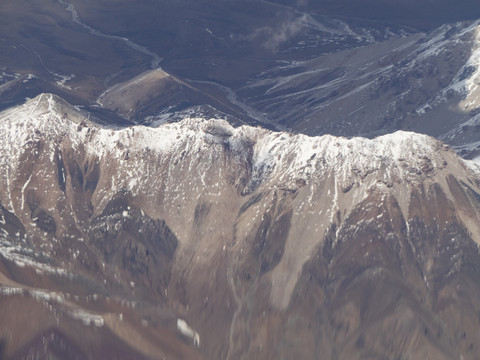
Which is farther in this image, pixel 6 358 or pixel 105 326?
pixel 105 326

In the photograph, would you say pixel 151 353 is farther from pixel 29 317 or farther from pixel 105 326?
pixel 29 317

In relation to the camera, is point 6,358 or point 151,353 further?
point 151,353

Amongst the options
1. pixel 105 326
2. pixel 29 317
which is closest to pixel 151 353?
pixel 105 326

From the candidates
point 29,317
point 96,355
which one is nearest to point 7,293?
point 29,317

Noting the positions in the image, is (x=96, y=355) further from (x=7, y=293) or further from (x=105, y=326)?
(x=7, y=293)

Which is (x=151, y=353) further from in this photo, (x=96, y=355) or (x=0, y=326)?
(x=0, y=326)

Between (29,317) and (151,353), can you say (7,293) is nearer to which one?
(29,317)
